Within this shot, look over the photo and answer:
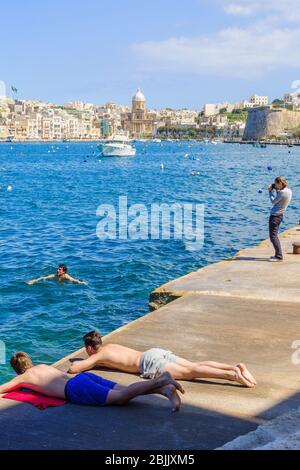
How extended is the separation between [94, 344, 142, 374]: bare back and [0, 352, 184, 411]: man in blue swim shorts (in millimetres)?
497

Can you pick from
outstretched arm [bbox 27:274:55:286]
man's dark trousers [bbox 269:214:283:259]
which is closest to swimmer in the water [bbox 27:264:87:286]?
outstretched arm [bbox 27:274:55:286]

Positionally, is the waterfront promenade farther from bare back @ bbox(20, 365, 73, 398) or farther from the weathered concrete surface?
bare back @ bbox(20, 365, 73, 398)

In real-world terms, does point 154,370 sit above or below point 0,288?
above

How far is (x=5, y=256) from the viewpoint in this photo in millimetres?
17797

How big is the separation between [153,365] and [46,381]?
3.26ft

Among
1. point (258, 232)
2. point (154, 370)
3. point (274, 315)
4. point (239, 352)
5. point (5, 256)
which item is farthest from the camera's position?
point (258, 232)

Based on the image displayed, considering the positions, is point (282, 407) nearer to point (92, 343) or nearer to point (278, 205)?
point (92, 343)

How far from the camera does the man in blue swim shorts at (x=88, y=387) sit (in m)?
5.47

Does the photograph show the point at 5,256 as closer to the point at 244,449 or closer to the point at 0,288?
the point at 0,288

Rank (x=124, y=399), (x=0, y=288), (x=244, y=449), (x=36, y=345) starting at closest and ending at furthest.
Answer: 1. (x=244, y=449)
2. (x=124, y=399)
3. (x=36, y=345)
4. (x=0, y=288)

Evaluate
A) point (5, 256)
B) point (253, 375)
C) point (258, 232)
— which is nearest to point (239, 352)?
point (253, 375)

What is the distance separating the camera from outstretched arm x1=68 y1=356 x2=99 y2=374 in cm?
629

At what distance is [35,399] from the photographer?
5.69m

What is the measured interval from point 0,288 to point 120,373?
800cm
